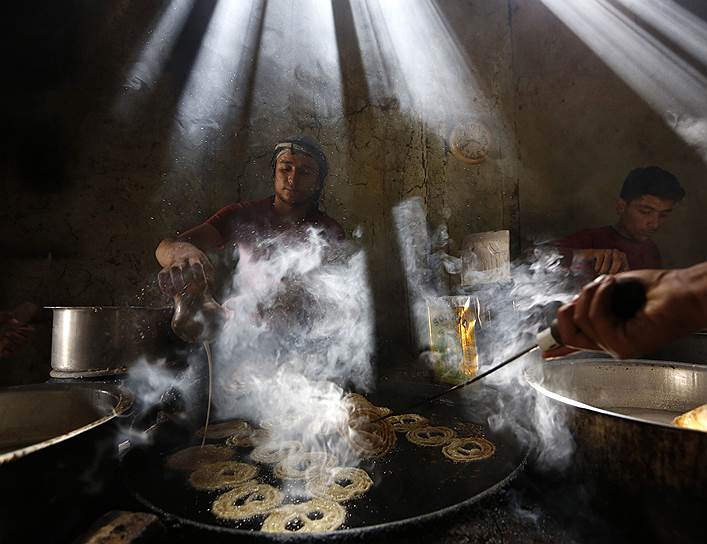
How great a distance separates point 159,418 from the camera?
3.48m

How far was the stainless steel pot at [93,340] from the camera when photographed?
10.8 feet

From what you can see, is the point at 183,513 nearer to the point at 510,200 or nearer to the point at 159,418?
the point at 159,418

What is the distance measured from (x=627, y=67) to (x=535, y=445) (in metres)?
5.34

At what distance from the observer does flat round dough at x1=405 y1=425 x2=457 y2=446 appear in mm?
2853

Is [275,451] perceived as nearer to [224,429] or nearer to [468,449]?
[224,429]

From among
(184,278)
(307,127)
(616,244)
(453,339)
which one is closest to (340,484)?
(184,278)

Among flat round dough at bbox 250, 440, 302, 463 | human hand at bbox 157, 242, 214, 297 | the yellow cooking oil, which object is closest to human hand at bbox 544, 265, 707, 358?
flat round dough at bbox 250, 440, 302, 463

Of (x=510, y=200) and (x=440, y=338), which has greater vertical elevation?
(x=510, y=200)

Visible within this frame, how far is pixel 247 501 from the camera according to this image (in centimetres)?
217

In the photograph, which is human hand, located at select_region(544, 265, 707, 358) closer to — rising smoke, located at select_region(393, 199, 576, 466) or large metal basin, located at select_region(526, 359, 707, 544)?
large metal basin, located at select_region(526, 359, 707, 544)

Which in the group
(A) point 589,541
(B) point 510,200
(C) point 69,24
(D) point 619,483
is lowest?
(A) point 589,541

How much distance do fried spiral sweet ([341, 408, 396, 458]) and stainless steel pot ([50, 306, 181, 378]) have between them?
2.08 meters

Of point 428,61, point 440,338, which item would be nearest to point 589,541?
point 440,338

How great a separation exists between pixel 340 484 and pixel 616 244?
4.86 metres
